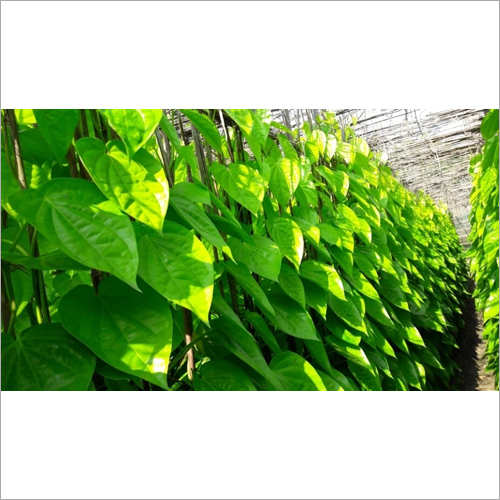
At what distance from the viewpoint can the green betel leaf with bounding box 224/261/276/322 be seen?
2.15 ft

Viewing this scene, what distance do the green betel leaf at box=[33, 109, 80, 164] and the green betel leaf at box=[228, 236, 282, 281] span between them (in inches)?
12.5

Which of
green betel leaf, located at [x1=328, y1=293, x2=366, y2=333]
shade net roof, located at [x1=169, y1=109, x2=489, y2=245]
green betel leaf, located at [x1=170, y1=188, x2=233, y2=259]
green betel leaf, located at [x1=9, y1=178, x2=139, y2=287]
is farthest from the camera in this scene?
shade net roof, located at [x1=169, y1=109, x2=489, y2=245]

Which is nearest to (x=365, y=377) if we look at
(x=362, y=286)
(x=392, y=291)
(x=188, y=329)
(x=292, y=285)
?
(x=362, y=286)

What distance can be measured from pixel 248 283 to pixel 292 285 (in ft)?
0.65

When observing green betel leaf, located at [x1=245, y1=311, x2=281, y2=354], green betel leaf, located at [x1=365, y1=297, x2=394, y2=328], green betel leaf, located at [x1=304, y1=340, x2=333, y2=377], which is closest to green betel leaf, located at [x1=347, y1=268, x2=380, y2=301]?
green betel leaf, located at [x1=365, y1=297, x2=394, y2=328]

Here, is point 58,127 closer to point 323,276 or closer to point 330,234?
point 323,276

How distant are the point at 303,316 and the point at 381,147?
5.23 meters

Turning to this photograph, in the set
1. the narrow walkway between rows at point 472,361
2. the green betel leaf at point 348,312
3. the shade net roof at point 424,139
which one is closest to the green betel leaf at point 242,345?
the green betel leaf at point 348,312

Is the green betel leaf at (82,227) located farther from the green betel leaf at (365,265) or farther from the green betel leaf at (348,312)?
the green betel leaf at (365,265)

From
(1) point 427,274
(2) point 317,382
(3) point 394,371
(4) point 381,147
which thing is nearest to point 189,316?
(2) point 317,382

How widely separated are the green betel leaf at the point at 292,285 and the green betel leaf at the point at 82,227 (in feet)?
1.50

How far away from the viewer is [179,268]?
1.54ft

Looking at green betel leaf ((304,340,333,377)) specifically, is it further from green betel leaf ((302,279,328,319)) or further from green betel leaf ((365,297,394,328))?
green betel leaf ((365,297,394,328))

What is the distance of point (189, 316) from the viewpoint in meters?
0.66
